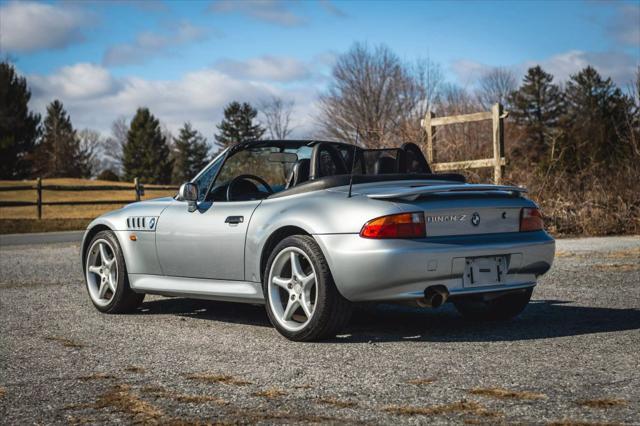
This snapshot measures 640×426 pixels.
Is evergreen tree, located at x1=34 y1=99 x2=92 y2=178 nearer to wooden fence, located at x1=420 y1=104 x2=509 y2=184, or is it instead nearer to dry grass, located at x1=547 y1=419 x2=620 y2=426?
wooden fence, located at x1=420 y1=104 x2=509 y2=184

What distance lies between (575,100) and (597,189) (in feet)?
173

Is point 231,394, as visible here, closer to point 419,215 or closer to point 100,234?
point 419,215

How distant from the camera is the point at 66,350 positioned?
17.4 feet

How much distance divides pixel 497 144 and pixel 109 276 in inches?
407

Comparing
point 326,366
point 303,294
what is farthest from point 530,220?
point 326,366

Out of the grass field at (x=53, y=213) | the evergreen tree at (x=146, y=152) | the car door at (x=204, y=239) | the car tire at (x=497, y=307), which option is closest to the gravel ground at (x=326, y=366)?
the car tire at (x=497, y=307)

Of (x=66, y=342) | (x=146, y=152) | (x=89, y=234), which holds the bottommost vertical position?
(x=66, y=342)

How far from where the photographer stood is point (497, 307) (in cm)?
620

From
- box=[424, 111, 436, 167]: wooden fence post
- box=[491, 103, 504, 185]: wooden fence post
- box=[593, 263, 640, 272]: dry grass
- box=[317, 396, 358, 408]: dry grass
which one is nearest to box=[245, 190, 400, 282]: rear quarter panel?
box=[317, 396, 358, 408]: dry grass

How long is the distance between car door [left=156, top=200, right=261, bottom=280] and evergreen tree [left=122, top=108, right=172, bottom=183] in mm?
76778

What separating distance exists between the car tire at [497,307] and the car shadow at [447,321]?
76 mm

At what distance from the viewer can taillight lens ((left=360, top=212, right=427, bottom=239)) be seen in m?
4.99

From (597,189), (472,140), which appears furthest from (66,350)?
(472,140)

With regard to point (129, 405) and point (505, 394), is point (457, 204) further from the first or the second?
point (129, 405)
